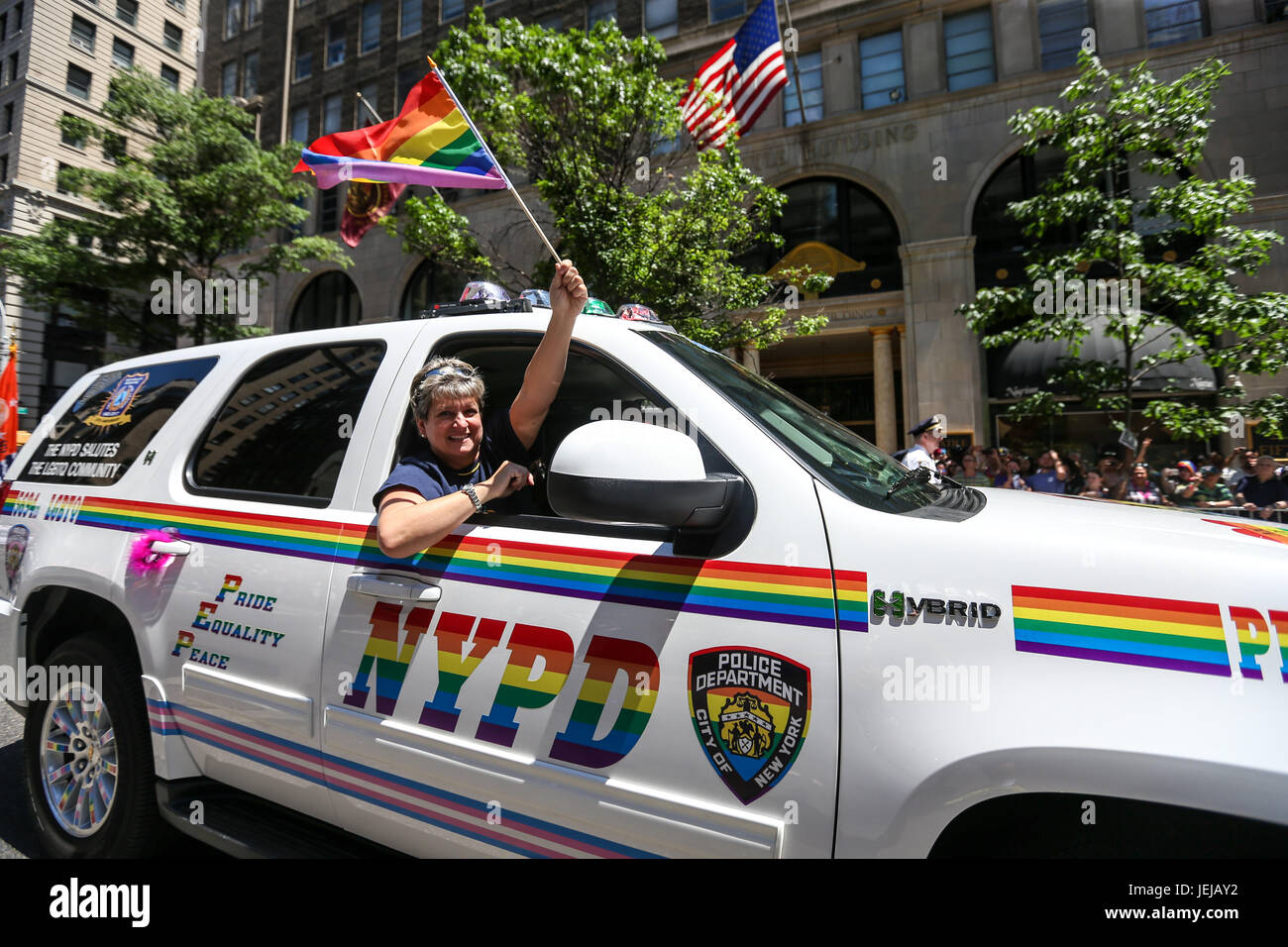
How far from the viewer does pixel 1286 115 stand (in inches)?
489

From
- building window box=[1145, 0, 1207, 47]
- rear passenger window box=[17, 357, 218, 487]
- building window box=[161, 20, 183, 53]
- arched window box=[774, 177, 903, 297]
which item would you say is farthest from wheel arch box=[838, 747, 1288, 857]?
building window box=[161, 20, 183, 53]

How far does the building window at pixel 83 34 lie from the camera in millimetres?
32594

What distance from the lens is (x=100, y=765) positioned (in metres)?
2.59

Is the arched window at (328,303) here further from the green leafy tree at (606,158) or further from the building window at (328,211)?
the green leafy tree at (606,158)

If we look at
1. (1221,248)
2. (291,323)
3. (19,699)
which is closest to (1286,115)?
(1221,248)

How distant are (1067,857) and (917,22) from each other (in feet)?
59.3

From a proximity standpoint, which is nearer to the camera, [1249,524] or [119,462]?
[1249,524]

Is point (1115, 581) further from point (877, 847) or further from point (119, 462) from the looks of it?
point (119, 462)

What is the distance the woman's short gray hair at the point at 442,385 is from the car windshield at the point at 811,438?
0.60 metres

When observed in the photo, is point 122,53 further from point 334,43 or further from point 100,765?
point 100,765

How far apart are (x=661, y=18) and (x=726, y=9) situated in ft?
5.99

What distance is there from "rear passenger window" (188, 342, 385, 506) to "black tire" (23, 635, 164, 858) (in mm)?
803

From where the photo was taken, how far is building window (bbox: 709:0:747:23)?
54.6 feet
